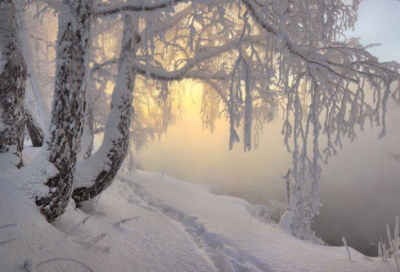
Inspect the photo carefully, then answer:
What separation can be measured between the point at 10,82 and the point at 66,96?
71cm

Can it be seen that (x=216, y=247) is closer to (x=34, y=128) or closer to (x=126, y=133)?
(x=126, y=133)

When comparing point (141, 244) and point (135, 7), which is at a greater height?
point (135, 7)

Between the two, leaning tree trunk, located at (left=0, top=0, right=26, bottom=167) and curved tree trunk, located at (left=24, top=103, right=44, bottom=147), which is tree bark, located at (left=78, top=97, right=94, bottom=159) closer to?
leaning tree trunk, located at (left=0, top=0, right=26, bottom=167)

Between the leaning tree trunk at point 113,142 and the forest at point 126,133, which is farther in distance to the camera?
the leaning tree trunk at point 113,142

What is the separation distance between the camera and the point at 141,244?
3.01 m

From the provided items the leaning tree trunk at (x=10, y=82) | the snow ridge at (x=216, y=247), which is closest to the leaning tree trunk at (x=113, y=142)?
the leaning tree trunk at (x=10, y=82)

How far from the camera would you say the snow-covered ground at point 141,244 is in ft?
6.43

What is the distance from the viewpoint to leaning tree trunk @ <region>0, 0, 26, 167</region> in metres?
2.57

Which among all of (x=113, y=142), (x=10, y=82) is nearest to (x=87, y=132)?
(x=113, y=142)

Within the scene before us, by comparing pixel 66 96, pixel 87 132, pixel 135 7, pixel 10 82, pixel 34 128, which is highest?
pixel 135 7

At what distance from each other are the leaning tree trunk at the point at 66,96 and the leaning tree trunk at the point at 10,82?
471 millimetres

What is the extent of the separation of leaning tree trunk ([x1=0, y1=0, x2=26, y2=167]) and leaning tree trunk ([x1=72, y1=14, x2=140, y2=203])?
0.84m

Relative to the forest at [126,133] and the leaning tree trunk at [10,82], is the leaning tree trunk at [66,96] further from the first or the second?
the leaning tree trunk at [10,82]

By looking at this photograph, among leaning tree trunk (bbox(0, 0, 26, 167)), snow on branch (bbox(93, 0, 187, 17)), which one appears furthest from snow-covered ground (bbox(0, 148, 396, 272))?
snow on branch (bbox(93, 0, 187, 17))
